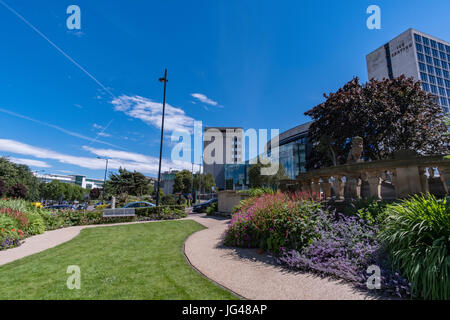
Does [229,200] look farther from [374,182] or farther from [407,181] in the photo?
[407,181]

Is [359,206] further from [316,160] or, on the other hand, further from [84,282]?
[316,160]

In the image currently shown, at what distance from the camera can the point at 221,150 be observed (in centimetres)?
10075

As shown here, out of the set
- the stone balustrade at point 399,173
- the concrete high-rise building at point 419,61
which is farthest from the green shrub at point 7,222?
the concrete high-rise building at point 419,61

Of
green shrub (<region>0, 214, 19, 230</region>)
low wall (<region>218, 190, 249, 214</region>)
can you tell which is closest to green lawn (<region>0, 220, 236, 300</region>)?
green shrub (<region>0, 214, 19, 230</region>)

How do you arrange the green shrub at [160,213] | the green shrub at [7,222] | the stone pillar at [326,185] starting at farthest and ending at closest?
1. the green shrub at [160,213]
2. the stone pillar at [326,185]
3. the green shrub at [7,222]

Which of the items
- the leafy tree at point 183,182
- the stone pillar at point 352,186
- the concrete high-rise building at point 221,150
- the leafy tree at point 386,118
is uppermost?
the concrete high-rise building at point 221,150

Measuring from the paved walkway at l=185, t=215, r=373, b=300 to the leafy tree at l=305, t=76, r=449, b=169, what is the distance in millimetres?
14559

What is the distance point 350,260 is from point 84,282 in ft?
16.6

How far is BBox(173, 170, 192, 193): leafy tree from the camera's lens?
51.9 metres

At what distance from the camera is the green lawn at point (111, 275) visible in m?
3.38

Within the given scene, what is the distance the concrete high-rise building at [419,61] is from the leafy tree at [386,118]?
187ft

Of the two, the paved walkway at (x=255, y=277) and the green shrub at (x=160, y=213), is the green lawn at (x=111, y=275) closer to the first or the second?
the paved walkway at (x=255, y=277)

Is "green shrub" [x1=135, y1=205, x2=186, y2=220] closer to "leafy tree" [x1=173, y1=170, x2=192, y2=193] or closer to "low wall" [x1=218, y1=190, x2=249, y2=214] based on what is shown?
"low wall" [x1=218, y1=190, x2=249, y2=214]
